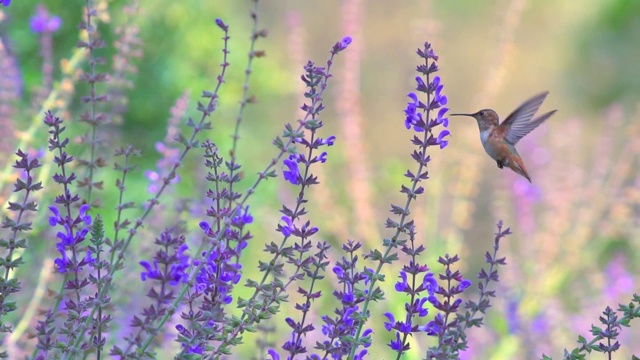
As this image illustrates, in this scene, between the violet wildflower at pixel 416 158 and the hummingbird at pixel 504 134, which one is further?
the hummingbird at pixel 504 134

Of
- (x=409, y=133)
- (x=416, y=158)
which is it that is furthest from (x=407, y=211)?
(x=409, y=133)

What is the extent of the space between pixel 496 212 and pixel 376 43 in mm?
10515

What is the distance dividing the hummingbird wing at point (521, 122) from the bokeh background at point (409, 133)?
1022 millimetres

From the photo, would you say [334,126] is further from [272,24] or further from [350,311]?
[350,311]

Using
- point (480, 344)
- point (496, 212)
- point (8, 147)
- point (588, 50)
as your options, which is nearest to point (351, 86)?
point (496, 212)

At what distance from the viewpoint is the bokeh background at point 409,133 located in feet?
16.1

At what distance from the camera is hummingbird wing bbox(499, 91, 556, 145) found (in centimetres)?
260

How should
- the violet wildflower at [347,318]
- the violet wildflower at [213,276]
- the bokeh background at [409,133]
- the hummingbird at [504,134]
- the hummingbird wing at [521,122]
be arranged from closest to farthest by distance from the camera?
the violet wildflower at [213,276] → the violet wildflower at [347,318] → the hummingbird wing at [521,122] → the hummingbird at [504,134] → the bokeh background at [409,133]

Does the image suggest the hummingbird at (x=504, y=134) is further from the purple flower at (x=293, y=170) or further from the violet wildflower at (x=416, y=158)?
the purple flower at (x=293, y=170)

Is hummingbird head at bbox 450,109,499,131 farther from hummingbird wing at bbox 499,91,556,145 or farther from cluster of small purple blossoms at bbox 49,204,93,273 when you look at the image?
cluster of small purple blossoms at bbox 49,204,93,273

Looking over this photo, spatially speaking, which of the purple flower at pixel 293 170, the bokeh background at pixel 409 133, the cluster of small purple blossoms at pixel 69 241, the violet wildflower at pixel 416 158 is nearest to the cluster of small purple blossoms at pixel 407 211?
the violet wildflower at pixel 416 158

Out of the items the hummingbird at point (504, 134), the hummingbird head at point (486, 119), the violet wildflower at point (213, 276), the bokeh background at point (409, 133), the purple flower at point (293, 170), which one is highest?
the bokeh background at point (409, 133)

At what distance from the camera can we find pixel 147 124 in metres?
8.20

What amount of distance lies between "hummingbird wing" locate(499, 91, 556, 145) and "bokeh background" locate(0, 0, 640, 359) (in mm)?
1022
